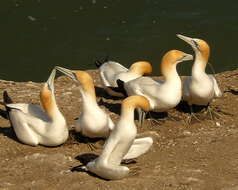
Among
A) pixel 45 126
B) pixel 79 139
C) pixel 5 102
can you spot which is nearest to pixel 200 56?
pixel 79 139

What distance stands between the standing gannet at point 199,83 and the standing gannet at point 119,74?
3.25 ft

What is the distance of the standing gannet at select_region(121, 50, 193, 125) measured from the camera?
975 centimetres

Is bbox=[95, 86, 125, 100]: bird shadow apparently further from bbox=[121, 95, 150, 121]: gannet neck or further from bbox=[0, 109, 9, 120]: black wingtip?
bbox=[121, 95, 150, 121]: gannet neck

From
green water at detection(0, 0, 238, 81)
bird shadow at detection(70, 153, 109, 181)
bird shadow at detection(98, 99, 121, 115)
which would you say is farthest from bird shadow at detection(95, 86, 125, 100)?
green water at detection(0, 0, 238, 81)

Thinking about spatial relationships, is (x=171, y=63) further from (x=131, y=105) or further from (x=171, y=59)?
(x=131, y=105)

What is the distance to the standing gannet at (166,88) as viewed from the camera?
975cm

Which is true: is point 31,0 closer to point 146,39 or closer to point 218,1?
point 146,39

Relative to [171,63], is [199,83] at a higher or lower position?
lower

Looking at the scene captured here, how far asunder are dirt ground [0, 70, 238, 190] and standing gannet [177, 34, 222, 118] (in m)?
0.25

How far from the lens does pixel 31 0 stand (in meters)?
20.4

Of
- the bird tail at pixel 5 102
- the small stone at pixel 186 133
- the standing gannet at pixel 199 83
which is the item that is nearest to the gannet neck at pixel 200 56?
the standing gannet at pixel 199 83

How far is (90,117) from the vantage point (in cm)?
887

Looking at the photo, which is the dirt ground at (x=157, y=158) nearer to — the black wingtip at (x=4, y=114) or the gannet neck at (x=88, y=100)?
the black wingtip at (x=4, y=114)

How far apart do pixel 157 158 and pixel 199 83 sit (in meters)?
2.03
